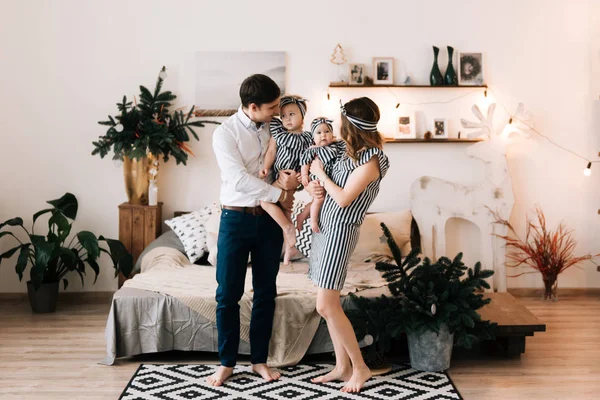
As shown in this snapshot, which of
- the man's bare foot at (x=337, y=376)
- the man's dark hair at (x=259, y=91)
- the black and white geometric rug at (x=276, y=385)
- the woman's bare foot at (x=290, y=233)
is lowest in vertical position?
the black and white geometric rug at (x=276, y=385)

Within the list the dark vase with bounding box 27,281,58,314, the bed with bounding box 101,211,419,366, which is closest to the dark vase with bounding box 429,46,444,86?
the bed with bounding box 101,211,419,366

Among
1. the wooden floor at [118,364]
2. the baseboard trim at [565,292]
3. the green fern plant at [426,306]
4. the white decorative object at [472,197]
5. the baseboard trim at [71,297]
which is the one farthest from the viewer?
the baseboard trim at [565,292]

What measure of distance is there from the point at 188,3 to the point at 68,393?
3023 mm

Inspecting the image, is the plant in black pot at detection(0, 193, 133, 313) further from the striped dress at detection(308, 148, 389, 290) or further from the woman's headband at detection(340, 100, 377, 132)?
the woman's headband at detection(340, 100, 377, 132)

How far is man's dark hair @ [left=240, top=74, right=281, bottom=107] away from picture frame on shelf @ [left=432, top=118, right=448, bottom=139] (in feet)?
7.62

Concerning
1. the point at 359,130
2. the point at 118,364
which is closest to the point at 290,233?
the point at 359,130

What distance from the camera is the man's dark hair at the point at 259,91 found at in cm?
323

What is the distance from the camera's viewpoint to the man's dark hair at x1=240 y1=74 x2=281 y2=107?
127 inches

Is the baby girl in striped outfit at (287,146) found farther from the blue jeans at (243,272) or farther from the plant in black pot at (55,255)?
the plant in black pot at (55,255)

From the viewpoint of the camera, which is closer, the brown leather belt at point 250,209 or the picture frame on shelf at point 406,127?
the brown leather belt at point 250,209

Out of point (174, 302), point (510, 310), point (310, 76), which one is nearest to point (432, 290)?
point (510, 310)

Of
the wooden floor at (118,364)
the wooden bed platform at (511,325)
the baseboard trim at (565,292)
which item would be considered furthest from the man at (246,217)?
the baseboard trim at (565,292)

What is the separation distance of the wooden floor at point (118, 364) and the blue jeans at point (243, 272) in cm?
50

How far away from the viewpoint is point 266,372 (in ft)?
11.7
